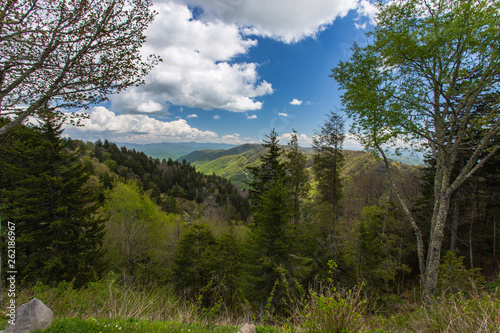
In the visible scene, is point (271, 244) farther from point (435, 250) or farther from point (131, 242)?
point (131, 242)

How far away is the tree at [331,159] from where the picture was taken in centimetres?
1478

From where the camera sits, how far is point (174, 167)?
277ft

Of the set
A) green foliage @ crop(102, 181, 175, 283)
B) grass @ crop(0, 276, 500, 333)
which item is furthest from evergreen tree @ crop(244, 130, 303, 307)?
green foliage @ crop(102, 181, 175, 283)

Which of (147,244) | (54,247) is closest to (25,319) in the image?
(54,247)

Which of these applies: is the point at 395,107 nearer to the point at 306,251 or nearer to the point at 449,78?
the point at 449,78

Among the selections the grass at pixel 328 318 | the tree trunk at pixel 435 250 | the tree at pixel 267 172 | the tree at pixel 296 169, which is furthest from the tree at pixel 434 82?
the tree at pixel 296 169

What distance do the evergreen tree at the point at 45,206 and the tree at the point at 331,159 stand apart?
54.5 ft

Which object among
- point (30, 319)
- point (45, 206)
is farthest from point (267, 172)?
point (45, 206)

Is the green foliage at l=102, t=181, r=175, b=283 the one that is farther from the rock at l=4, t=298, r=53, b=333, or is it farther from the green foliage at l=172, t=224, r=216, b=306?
the rock at l=4, t=298, r=53, b=333

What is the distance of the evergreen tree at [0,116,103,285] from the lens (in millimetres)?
9977

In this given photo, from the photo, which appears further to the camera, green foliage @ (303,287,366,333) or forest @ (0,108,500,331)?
forest @ (0,108,500,331)

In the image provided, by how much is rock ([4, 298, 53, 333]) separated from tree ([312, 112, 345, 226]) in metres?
14.8

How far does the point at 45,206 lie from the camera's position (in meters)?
10.5

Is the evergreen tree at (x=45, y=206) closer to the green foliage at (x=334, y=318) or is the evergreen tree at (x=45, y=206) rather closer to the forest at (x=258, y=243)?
the forest at (x=258, y=243)
